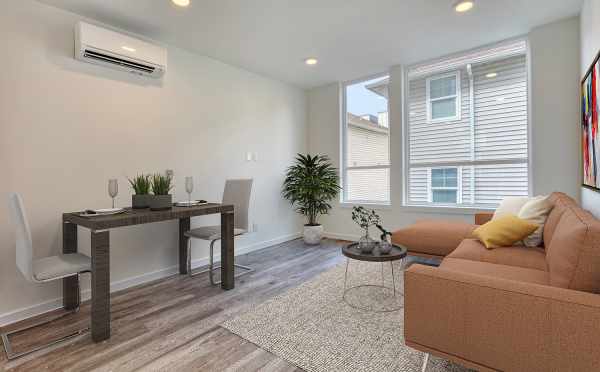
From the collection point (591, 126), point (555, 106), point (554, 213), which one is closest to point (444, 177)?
point (555, 106)

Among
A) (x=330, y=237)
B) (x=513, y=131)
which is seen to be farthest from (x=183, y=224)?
(x=513, y=131)

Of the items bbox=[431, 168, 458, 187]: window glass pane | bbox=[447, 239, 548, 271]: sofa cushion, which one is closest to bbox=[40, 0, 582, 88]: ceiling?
bbox=[431, 168, 458, 187]: window glass pane

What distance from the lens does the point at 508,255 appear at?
212 cm

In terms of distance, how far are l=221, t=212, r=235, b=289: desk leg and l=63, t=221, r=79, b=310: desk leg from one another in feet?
3.92

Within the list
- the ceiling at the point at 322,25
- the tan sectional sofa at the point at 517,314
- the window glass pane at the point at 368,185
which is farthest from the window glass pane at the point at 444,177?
the tan sectional sofa at the point at 517,314

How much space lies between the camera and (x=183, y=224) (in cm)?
335

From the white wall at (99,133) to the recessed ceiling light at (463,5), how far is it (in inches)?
104

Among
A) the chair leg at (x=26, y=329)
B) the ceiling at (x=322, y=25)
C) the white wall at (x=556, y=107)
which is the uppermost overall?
the ceiling at (x=322, y=25)

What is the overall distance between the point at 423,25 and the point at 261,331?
3.29m

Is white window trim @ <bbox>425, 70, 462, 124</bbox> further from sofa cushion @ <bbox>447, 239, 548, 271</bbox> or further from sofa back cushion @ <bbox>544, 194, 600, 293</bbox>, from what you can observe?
sofa back cushion @ <bbox>544, 194, 600, 293</bbox>

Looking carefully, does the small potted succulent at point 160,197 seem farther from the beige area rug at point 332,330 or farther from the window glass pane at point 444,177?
the window glass pane at point 444,177

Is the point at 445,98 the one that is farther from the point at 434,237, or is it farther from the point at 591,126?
the point at 434,237

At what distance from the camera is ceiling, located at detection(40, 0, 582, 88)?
2684 mm

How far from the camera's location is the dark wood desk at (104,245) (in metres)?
1.97
